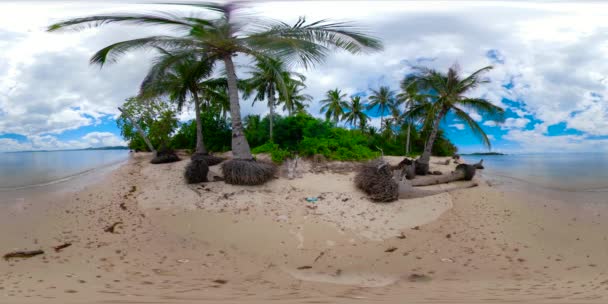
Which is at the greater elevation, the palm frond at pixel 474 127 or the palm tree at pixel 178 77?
the palm tree at pixel 178 77

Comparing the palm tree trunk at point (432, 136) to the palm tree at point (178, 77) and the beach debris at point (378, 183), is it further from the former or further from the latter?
the palm tree at point (178, 77)

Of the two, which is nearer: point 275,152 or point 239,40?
point 239,40

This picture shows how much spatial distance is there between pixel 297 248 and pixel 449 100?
10.6 meters

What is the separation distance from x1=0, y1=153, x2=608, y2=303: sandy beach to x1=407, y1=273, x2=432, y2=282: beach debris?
28 millimetres

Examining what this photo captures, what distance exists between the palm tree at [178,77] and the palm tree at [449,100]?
9969 millimetres

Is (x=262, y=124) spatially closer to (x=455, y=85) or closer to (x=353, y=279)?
(x=455, y=85)

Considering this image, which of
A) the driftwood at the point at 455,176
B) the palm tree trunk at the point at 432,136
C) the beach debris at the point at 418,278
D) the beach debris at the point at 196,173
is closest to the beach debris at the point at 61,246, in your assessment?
the beach debris at the point at 196,173

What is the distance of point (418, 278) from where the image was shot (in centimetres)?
443

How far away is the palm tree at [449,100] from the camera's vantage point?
40.5 feet

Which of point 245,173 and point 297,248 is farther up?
point 245,173

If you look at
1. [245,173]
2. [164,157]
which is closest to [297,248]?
[245,173]

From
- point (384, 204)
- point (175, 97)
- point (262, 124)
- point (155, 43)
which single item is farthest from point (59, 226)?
point (262, 124)

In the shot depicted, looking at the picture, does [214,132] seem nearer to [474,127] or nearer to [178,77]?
[178,77]

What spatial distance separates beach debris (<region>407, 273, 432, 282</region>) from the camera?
4375 mm
